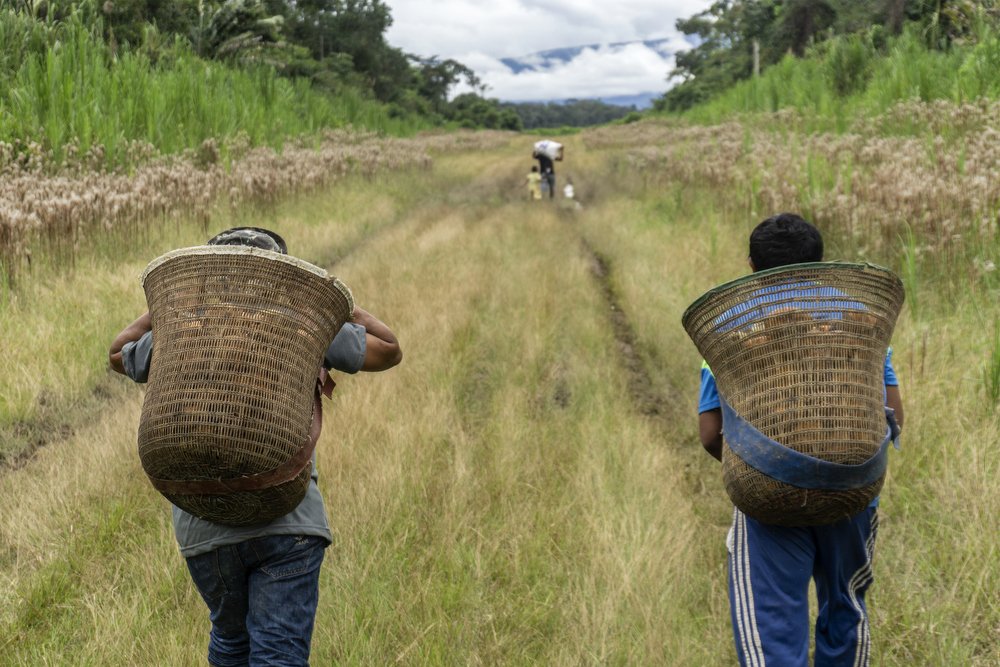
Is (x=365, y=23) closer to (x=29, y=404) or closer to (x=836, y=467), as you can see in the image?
(x=29, y=404)

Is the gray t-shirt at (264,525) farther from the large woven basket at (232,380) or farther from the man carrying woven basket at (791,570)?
the man carrying woven basket at (791,570)

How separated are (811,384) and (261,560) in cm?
145

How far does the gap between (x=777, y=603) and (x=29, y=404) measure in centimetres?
417

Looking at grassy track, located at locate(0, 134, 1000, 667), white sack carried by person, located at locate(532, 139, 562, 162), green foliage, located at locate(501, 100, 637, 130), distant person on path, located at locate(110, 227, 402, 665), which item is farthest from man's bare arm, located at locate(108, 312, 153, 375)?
green foliage, located at locate(501, 100, 637, 130)

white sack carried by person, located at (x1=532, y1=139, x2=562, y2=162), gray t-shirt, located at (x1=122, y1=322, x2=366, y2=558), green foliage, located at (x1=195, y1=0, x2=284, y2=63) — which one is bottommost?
gray t-shirt, located at (x1=122, y1=322, x2=366, y2=558)

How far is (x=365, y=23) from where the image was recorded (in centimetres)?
3644

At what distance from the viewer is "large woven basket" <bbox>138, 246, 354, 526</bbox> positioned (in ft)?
5.50

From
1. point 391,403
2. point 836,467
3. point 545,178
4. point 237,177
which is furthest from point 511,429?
point 545,178

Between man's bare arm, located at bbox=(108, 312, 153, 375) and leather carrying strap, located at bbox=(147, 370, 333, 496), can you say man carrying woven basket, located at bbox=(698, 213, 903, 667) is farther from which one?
man's bare arm, located at bbox=(108, 312, 153, 375)

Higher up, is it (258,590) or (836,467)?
(836,467)

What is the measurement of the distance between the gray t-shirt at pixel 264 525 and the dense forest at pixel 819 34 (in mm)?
9348

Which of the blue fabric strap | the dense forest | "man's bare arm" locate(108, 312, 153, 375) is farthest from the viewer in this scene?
the dense forest

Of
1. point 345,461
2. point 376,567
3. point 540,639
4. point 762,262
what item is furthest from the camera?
point 345,461

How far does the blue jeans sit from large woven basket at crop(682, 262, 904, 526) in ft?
3.81
